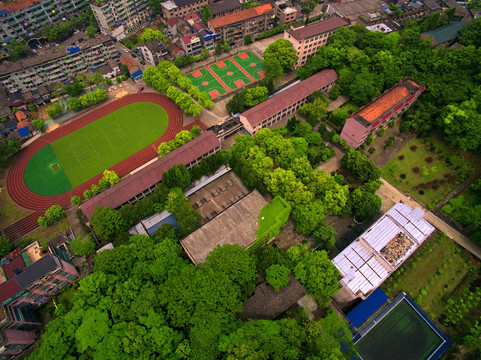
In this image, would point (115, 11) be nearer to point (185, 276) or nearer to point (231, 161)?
point (231, 161)

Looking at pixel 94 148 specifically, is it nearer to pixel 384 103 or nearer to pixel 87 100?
pixel 87 100

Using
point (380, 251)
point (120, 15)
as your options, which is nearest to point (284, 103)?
point (380, 251)

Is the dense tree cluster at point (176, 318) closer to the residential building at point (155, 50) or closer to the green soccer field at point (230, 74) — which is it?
the green soccer field at point (230, 74)

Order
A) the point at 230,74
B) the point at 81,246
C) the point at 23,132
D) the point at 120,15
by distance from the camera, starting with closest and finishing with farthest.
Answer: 1. the point at 81,246
2. the point at 23,132
3. the point at 230,74
4. the point at 120,15

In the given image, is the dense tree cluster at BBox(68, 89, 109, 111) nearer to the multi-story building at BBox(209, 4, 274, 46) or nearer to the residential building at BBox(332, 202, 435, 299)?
the multi-story building at BBox(209, 4, 274, 46)

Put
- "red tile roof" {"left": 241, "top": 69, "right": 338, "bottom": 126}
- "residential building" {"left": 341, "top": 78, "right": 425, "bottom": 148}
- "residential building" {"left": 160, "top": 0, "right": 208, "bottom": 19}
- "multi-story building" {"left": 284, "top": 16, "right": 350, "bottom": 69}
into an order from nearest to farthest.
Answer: "residential building" {"left": 341, "top": 78, "right": 425, "bottom": 148} < "red tile roof" {"left": 241, "top": 69, "right": 338, "bottom": 126} < "multi-story building" {"left": 284, "top": 16, "right": 350, "bottom": 69} < "residential building" {"left": 160, "top": 0, "right": 208, "bottom": 19}

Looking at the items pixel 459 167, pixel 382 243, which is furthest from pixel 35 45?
pixel 459 167

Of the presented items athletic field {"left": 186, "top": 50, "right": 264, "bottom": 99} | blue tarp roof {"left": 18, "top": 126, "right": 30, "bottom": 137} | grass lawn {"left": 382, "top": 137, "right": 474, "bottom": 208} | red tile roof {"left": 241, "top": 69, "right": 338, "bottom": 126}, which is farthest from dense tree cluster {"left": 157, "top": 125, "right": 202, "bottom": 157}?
grass lawn {"left": 382, "top": 137, "right": 474, "bottom": 208}
